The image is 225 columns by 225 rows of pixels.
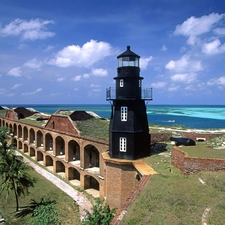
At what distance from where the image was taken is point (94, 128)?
25.2m

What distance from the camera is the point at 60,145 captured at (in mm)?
29188

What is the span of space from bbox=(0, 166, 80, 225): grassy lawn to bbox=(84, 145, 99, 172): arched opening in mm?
3621

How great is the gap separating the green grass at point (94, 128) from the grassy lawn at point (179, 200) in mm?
9778

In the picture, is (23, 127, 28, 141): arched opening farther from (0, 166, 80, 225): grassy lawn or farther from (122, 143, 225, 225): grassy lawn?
(122, 143, 225, 225): grassy lawn

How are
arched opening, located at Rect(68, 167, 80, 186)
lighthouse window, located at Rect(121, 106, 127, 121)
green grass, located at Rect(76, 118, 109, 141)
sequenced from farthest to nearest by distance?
1. arched opening, located at Rect(68, 167, 80, 186)
2. green grass, located at Rect(76, 118, 109, 141)
3. lighthouse window, located at Rect(121, 106, 127, 121)

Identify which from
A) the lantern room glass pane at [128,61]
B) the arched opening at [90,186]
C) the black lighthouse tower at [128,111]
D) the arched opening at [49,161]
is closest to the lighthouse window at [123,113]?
the black lighthouse tower at [128,111]

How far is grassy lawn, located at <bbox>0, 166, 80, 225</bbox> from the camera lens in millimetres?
17391

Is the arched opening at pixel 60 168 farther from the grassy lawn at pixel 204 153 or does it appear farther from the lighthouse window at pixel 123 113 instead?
the grassy lawn at pixel 204 153

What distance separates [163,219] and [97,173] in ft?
44.6

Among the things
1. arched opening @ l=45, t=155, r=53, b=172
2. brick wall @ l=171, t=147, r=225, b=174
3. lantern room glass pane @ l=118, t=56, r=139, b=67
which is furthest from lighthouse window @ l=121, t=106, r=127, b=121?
arched opening @ l=45, t=155, r=53, b=172

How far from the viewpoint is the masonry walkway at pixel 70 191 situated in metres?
19.7

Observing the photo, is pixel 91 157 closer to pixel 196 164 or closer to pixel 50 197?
pixel 50 197

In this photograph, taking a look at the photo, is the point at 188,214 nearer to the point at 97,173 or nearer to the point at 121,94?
the point at 121,94

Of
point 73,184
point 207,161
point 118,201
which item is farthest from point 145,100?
point 73,184
